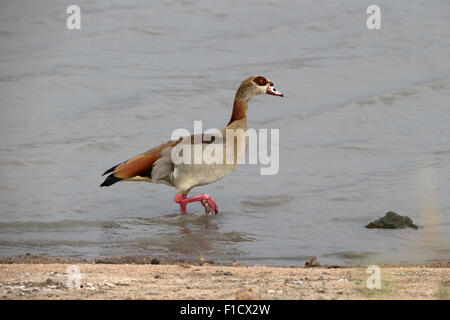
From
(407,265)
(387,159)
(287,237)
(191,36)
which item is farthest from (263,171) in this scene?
(191,36)

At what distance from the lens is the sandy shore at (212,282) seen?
6641mm

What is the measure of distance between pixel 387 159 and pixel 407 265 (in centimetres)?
488

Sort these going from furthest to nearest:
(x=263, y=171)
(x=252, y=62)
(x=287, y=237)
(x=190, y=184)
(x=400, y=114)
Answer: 1. (x=252, y=62)
2. (x=400, y=114)
3. (x=263, y=171)
4. (x=190, y=184)
5. (x=287, y=237)

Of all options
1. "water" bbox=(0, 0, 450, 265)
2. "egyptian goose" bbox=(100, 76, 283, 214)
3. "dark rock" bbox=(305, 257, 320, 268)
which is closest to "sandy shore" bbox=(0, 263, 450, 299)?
"dark rock" bbox=(305, 257, 320, 268)

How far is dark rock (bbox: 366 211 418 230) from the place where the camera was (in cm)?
1054

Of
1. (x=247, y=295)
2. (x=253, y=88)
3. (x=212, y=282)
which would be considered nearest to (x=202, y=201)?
(x=253, y=88)

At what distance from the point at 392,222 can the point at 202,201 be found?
2.34 metres

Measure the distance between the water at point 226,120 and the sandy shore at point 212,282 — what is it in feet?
5.06

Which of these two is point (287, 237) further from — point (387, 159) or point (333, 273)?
Answer: point (387, 159)

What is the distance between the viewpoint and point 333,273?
25.7 ft

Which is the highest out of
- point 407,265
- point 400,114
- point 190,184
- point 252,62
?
point 252,62

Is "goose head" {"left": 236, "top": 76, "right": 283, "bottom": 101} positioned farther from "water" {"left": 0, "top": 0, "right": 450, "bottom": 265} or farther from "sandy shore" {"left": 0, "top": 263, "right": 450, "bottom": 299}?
"sandy shore" {"left": 0, "top": 263, "right": 450, "bottom": 299}

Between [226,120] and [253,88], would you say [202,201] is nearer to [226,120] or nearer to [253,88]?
[253,88]

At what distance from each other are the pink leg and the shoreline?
2.91 metres
